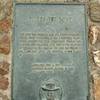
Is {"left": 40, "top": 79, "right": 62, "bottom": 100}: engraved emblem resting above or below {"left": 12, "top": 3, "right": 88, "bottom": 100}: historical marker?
below

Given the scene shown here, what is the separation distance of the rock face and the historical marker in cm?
9

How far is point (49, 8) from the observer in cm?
553

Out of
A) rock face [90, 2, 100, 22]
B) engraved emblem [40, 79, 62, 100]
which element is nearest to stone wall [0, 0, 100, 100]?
rock face [90, 2, 100, 22]

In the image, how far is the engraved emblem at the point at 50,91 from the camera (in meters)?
5.34

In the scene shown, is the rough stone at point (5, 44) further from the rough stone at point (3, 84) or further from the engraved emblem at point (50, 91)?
the engraved emblem at point (50, 91)

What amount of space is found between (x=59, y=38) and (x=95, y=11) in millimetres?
488

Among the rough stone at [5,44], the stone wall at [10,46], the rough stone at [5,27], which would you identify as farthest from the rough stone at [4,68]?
the rough stone at [5,27]

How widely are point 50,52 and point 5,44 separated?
1.57ft

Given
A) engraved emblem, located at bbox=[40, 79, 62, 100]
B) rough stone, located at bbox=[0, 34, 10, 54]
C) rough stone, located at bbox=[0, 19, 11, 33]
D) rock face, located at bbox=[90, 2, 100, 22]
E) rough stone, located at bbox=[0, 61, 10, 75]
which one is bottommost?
engraved emblem, located at bbox=[40, 79, 62, 100]

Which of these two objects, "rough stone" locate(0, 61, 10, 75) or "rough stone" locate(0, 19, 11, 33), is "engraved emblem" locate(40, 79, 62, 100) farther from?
"rough stone" locate(0, 19, 11, 33)

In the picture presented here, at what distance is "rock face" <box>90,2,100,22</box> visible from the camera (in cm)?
554

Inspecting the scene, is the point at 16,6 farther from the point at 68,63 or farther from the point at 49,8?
the point at 68,63

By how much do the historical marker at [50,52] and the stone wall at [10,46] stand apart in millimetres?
63

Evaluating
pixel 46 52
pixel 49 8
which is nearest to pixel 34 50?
pixel 46 52
